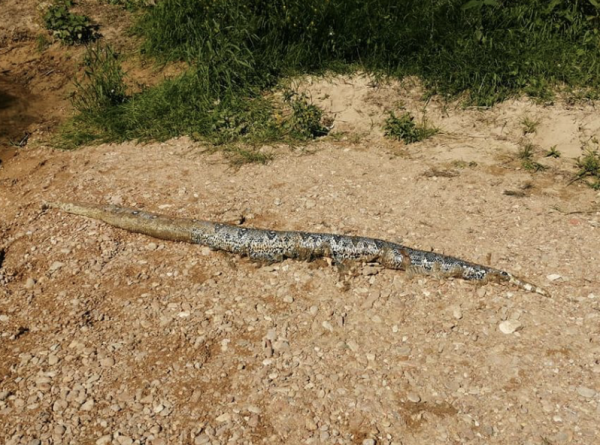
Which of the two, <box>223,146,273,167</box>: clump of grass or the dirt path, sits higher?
the dirt path

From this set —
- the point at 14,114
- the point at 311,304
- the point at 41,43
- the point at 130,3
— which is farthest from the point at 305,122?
the point at 41,43

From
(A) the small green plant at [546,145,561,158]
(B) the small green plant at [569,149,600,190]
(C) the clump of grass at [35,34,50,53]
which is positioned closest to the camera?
(B) the small green plant at [569,149,600,190]

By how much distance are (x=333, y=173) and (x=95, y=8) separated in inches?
202

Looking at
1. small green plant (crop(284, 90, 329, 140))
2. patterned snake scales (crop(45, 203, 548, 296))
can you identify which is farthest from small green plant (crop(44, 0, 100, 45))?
patterned snake scales (crop(45, 203, 548, 296))

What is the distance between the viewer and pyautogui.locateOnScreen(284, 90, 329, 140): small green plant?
6.74 m

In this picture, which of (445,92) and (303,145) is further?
(445,92)

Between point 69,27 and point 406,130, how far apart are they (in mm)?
4964

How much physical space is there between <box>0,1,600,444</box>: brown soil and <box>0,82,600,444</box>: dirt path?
0.05ft

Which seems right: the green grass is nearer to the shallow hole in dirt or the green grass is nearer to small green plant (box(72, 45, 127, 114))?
small green plant (box(72, 45, 127, 114))

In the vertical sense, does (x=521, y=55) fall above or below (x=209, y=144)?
above

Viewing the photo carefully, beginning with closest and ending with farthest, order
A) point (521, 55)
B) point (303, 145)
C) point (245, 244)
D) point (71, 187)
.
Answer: point (245, 244)
point (71, 187)
point (303, 145)
point (521, 55)

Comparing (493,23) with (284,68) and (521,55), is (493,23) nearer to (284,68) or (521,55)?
(521,55)

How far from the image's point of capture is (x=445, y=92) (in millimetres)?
7086

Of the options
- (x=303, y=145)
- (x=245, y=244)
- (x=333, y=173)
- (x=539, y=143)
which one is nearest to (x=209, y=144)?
(x=303, y=145)
